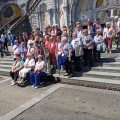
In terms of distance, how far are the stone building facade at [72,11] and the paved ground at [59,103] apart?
12.4m

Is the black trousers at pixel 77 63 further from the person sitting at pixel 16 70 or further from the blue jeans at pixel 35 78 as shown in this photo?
the person sitting at pixel 16 70

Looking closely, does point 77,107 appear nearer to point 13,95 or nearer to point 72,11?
point 13,95

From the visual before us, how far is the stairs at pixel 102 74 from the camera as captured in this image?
23.9 ft

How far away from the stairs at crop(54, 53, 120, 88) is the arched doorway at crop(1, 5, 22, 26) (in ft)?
85.5

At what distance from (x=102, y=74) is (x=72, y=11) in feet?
41.9

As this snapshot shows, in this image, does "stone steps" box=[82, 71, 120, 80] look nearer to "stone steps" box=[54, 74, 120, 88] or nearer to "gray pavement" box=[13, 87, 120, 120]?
"stone steps" box=[54, 74, 120, 88]

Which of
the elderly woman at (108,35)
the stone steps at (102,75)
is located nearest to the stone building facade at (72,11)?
the elderly woman at (108,35)

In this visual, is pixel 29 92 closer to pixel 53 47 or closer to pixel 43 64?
pixel 43 64

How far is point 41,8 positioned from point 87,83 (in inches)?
634

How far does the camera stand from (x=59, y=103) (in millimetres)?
6023

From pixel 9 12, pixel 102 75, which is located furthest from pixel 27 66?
pixel 9 12

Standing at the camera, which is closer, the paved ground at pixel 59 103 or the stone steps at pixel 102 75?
the paved ground at pixel 59 103

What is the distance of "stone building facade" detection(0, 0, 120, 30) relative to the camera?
17.5m

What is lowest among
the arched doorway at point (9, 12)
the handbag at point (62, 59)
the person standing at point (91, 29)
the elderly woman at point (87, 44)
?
the handbag at point (62, 59)
